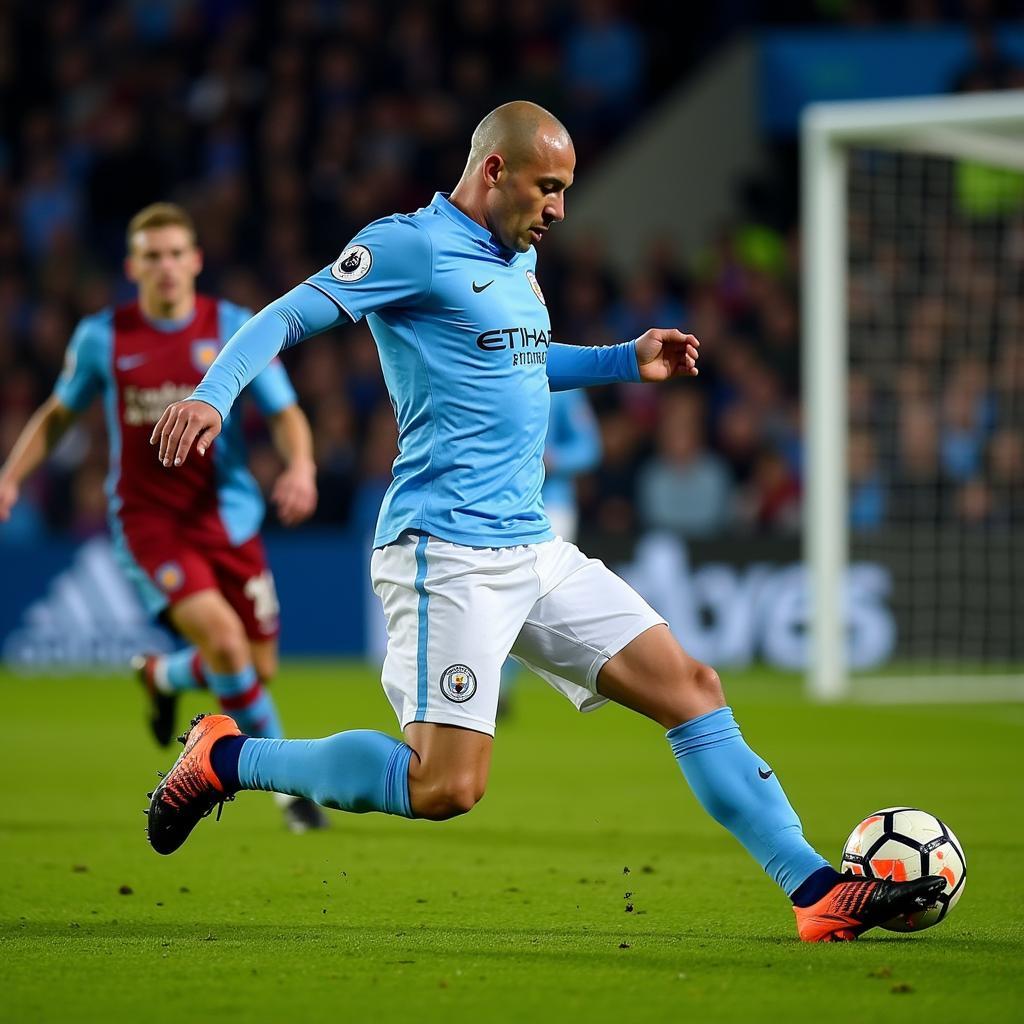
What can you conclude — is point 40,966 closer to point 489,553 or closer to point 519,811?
point 489,553

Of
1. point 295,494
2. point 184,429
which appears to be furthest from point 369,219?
point 184,429

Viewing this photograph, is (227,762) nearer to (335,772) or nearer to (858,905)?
(335,772)

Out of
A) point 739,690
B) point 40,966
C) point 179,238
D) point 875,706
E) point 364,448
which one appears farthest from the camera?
point 364,448

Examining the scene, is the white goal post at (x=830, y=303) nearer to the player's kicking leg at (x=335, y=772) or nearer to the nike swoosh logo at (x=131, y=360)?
the nike swoosh logo at (x=131, y=360)

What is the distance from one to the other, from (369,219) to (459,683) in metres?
11.9

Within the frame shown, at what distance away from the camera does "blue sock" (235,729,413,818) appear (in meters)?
4.56

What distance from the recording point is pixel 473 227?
470cm

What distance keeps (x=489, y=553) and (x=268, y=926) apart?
1.13m

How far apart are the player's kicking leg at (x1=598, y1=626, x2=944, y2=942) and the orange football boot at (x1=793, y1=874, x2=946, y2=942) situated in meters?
0.01

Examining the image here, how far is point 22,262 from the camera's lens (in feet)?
54.6

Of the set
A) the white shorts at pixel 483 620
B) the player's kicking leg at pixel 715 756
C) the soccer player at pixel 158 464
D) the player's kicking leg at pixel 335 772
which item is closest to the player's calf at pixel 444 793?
the player's kicking leg at pixel 335 772

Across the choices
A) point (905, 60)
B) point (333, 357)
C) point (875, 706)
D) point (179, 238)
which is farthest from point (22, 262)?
point (179, 238)

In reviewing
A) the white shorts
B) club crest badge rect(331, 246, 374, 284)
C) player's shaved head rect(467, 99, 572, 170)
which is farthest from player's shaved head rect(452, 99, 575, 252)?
the white shorts

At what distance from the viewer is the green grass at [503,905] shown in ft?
12.8
